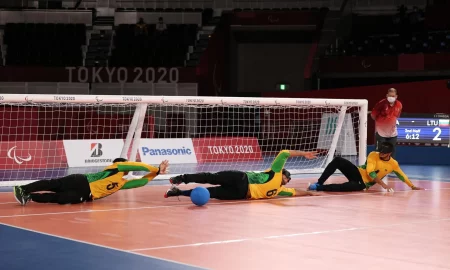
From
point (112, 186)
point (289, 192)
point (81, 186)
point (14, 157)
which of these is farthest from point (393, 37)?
point (81, 186)

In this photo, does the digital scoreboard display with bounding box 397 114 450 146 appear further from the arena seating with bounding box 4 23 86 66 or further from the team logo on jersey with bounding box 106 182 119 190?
the arena seating with bounding box 4 23 86 66

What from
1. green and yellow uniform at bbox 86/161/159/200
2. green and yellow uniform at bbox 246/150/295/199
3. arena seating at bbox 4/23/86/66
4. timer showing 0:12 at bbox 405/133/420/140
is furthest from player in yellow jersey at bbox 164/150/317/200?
arena seating at bbox 4/23/86/66

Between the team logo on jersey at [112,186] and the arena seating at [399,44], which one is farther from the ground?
the arena seating at [399,44]

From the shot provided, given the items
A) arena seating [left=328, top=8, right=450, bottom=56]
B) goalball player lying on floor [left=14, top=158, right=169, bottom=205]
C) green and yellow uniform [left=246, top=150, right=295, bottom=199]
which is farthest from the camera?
arena seating [left=328, top=8, right=450, bottom=56]

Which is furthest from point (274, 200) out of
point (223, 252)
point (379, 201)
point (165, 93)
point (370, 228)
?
point (165, 93)

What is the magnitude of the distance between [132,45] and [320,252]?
96.0 ft

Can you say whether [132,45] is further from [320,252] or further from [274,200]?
[320,252]

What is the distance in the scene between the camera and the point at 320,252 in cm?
860

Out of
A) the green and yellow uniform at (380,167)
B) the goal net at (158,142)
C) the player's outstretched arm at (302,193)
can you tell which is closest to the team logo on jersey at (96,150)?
the goal net at (158,142)

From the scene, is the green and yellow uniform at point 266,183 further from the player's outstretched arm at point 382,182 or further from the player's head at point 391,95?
the player's head at point 391,95

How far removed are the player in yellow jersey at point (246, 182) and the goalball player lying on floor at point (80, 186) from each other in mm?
580

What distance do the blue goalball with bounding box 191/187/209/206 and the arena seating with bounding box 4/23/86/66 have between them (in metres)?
23.6

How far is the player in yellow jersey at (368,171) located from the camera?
1557 centimetres

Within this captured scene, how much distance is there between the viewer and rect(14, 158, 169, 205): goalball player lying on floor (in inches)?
499
